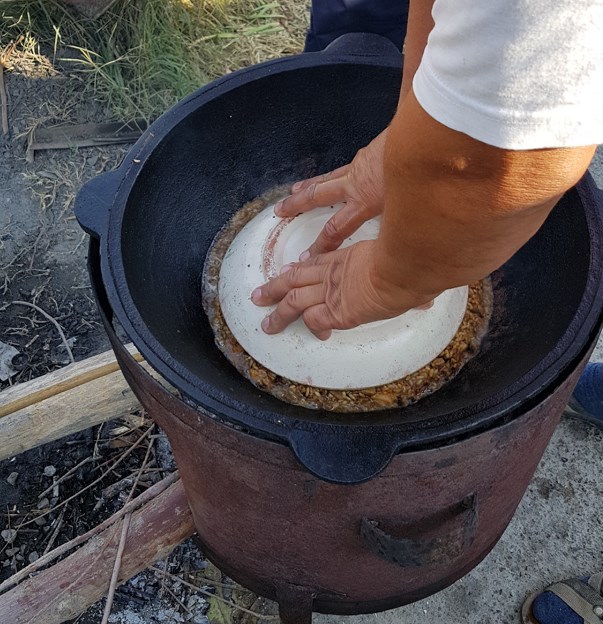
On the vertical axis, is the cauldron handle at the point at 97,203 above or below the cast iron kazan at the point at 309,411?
above

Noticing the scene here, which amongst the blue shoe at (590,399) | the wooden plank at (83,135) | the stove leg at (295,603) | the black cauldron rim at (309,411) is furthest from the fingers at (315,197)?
the wooden plank at (83,135)

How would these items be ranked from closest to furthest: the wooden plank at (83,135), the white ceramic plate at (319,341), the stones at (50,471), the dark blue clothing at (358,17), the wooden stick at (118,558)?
1. the white ceramic plate at (319,341)
2. the wooden stick at (118,558)
3. the stones at (50,471)
4. the dark blue clothing at (358,17)
5. the wooden plank at (83,135)

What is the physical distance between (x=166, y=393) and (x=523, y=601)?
1.12 m

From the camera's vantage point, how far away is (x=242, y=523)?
1.06m

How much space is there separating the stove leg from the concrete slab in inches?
11.2

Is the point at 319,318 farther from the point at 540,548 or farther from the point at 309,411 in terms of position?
the point at 540,548

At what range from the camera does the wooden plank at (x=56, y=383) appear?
1305mm

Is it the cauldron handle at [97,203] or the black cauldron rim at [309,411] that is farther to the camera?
the cauldron handle at [97,203]

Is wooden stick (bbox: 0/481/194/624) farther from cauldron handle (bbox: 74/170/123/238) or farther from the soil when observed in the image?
cauldron handle (bbox: 74/170/123/238)

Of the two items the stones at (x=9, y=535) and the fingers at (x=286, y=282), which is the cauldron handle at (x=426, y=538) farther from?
the stones at (x=9, y=535)

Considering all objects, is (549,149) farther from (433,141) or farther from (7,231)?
(7,231)

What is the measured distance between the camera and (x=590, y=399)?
1709mm

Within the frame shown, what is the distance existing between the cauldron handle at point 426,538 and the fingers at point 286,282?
35 cm

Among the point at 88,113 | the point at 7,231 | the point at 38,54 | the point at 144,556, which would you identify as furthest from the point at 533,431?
the point at 38,54
